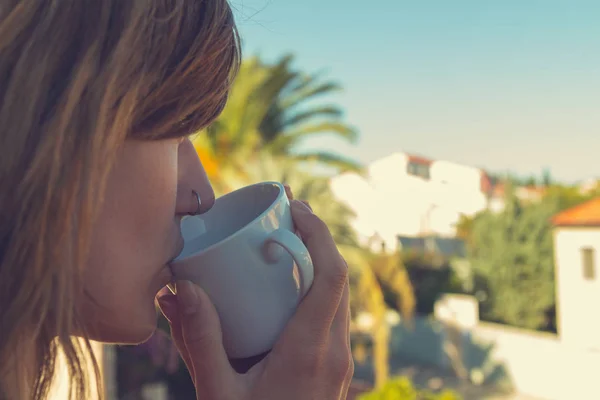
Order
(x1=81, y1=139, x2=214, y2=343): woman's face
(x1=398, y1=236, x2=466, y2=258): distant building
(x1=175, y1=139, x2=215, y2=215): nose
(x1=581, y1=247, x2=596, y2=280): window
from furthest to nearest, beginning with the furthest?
(x1=398, y1=236, x2=466, y2=258): distant building
(x1=581, y1=247, x2=596, y2=280): window
(x1=175, y1=139, x2=215, y2=215): nose
(x1=81, y1=139, x2=214, y2=343): woman's face

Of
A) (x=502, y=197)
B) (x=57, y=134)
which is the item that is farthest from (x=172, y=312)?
(x=502, y=197)

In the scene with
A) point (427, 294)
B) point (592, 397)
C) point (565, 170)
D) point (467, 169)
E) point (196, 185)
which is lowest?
point (592, 397)

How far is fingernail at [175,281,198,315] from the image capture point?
2.42 ft

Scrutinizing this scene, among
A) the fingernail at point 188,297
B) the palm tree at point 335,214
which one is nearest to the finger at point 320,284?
the fingernail at point 188,297

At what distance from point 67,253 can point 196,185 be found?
23 cm

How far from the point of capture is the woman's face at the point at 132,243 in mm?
674

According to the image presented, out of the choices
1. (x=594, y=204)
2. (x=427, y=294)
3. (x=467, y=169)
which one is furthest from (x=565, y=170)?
(x=467, y=169)

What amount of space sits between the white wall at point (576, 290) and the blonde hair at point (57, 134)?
581 inches

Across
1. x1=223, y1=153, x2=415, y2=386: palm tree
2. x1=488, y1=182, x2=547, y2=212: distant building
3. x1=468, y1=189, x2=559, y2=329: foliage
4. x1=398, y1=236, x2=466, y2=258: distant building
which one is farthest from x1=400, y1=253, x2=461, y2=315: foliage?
x1=223, y1=153, x2=415, y2=386: palm tree

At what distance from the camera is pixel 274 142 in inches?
346

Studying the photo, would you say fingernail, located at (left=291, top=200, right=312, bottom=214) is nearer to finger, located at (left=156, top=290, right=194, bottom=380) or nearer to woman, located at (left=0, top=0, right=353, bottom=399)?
woman, located at (left=0, top=0, right=353, bottom=399)

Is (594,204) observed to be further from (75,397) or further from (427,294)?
(75,397)

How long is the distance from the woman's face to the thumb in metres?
0.04

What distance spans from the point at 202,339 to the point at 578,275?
49.8 ft
